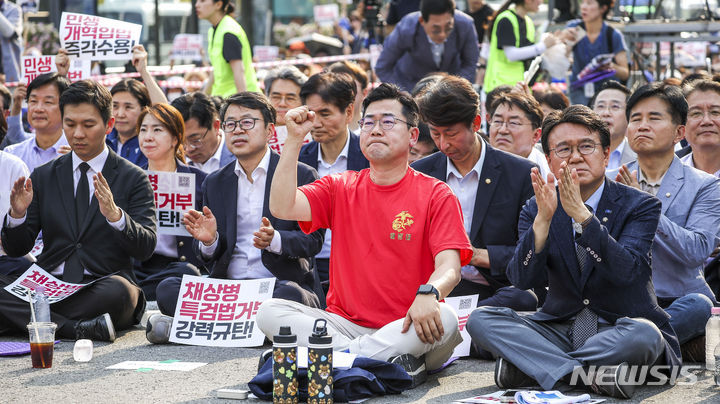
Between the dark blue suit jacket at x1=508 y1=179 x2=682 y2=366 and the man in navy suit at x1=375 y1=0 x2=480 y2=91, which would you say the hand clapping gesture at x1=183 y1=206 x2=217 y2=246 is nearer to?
the dark blue suit jacket at x1=508 y1=179 x2=682 y2=366

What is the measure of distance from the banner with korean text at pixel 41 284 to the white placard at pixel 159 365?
943 millimetres

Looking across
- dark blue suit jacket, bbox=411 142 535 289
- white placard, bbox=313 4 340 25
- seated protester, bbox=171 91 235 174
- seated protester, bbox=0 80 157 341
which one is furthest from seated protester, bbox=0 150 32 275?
white placard, bbox=313 4 340 25

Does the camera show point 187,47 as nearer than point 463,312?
No

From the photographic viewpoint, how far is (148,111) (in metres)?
7.79

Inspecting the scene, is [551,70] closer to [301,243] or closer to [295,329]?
[301,243]

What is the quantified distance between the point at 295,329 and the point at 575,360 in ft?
4.45

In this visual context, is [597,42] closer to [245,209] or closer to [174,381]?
[245,209]

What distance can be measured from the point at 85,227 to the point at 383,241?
234cm

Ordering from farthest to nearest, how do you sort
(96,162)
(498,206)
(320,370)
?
(96,162), (498,206), (320,370)

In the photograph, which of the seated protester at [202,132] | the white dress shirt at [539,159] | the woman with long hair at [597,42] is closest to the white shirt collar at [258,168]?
the seated protester at [202,132]

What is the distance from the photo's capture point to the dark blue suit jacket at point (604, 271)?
491 cm

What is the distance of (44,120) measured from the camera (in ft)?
27.2

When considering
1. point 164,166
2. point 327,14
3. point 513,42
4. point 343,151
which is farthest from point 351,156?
point 327,14

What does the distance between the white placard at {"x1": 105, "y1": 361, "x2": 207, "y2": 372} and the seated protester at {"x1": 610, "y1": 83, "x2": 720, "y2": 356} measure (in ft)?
8.15
